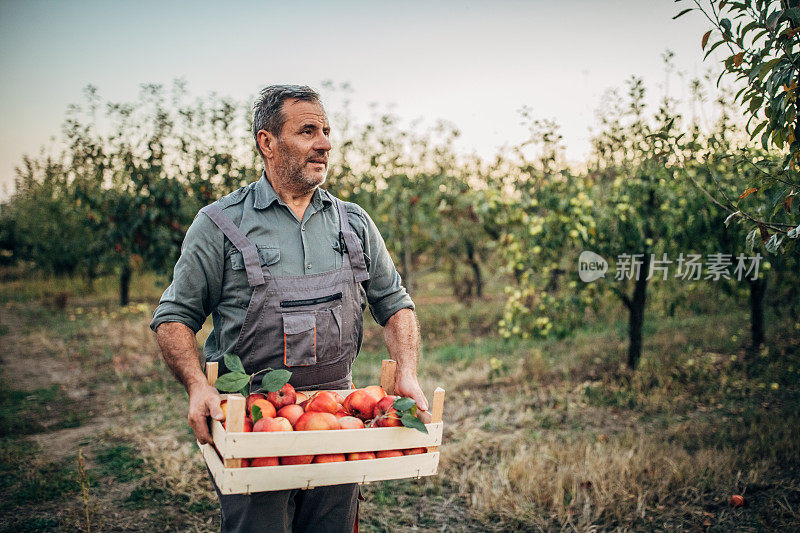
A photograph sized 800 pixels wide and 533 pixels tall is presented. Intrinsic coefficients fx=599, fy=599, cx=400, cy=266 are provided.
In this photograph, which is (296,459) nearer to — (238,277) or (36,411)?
(238,277)

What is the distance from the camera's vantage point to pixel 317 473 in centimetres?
176

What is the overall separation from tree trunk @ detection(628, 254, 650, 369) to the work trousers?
4768 mm

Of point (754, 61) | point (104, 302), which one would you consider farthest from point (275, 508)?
point (104, 302)

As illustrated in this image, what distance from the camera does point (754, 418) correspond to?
16.6 ft

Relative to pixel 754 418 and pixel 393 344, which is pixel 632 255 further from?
pixel 393 344

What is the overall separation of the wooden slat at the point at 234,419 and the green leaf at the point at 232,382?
0.17 m

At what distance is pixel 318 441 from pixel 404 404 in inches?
11.5

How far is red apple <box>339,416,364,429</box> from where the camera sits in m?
1.87

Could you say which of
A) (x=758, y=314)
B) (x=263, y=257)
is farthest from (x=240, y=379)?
(x=758, y=314)

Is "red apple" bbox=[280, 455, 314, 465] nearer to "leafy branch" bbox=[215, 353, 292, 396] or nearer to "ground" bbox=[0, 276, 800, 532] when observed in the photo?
"leafy branch" bbox=[215, 353, 292, 396]

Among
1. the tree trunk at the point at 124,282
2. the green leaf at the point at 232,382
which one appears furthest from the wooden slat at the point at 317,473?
the tree trunk at the point at 124,282

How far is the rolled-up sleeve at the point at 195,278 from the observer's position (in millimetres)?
2055

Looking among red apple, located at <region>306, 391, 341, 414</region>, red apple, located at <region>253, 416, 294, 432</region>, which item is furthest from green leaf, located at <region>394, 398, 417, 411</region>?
red apple, located at <region>253, 416, 294, 432</region>

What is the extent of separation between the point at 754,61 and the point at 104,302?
13663 millimetres
